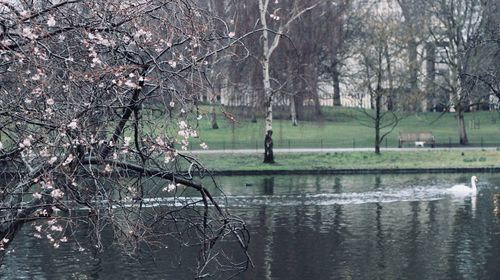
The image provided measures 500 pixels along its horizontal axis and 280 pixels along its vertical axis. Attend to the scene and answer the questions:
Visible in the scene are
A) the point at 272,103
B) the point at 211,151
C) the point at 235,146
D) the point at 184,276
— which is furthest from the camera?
the point at 235,146

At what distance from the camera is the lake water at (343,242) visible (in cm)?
1862

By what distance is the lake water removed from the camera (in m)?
18.6

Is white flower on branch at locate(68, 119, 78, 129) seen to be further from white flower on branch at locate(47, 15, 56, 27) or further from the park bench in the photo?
the park bench

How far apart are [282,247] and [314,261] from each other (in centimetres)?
187

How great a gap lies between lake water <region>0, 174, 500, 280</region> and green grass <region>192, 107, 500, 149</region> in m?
16.8

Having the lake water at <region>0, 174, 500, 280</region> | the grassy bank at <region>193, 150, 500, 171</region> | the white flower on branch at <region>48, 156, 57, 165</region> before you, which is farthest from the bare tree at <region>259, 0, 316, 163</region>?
the white flower on branch at <region>48, 156, 57, 165</region>

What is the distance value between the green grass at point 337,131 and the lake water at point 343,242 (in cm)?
1683

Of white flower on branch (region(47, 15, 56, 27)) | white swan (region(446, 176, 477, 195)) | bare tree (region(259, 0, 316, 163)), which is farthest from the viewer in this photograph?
bare tree (region(259, 0, 316, 163))

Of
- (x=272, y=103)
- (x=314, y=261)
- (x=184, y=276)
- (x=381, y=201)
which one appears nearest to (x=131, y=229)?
(x=184, y=276)

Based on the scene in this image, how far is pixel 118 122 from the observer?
9.80m

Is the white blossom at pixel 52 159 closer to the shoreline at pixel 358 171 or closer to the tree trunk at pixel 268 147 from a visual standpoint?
the shoreline at pixel 358 171

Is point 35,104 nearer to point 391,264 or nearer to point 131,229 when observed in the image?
point 131,229

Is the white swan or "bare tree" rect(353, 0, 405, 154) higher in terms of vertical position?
"bare tree" rect(353, 0, 405, 154)

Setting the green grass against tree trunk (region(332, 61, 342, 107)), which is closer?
the green grass
